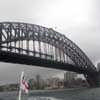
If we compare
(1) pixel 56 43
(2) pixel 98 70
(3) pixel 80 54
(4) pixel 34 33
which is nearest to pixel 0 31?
(4) pixel 34 33

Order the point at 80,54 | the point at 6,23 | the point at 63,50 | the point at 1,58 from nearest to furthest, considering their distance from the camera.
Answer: the point at 1,58 → the point at 6,23 → the point at 63,50 → the point at 80,54

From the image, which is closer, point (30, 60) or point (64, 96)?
point (64, 96)

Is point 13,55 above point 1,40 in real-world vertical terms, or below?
below

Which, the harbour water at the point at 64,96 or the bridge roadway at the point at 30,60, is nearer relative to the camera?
the harbour water at the point at 64,96

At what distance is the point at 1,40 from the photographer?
56.8m

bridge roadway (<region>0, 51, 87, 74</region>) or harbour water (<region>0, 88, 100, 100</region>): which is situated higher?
bridge roadway (<region>0, 51, 87, 74</region>)

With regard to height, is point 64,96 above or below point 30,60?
Result: below

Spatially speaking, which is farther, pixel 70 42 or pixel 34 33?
pixel 70 42

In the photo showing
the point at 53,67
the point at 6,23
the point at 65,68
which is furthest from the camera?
the point at 65,68

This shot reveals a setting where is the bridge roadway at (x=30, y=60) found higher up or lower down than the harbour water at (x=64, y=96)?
higher up

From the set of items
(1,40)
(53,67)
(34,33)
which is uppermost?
(34,33)

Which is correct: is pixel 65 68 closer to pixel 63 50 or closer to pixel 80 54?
pixel 63 50

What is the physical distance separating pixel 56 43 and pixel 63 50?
440cm

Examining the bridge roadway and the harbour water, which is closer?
the harbour water
